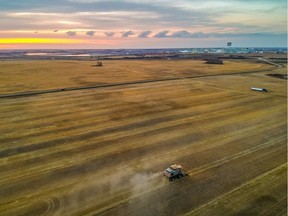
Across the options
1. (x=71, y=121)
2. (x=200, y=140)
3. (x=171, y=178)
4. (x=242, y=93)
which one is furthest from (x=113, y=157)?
(x=242, y=93)

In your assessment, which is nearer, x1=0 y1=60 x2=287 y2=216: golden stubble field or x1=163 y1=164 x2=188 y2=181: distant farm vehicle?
x1=0 y1=60 x2=287 y2=216: golden stubble field

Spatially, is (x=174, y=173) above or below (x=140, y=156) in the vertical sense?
above

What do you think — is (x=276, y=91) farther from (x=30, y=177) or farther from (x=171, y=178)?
(x=30, y=177)

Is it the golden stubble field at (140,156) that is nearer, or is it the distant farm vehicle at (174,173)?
the golden stubble field at (140,156)

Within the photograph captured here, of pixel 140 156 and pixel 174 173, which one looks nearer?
pixel 174 173
